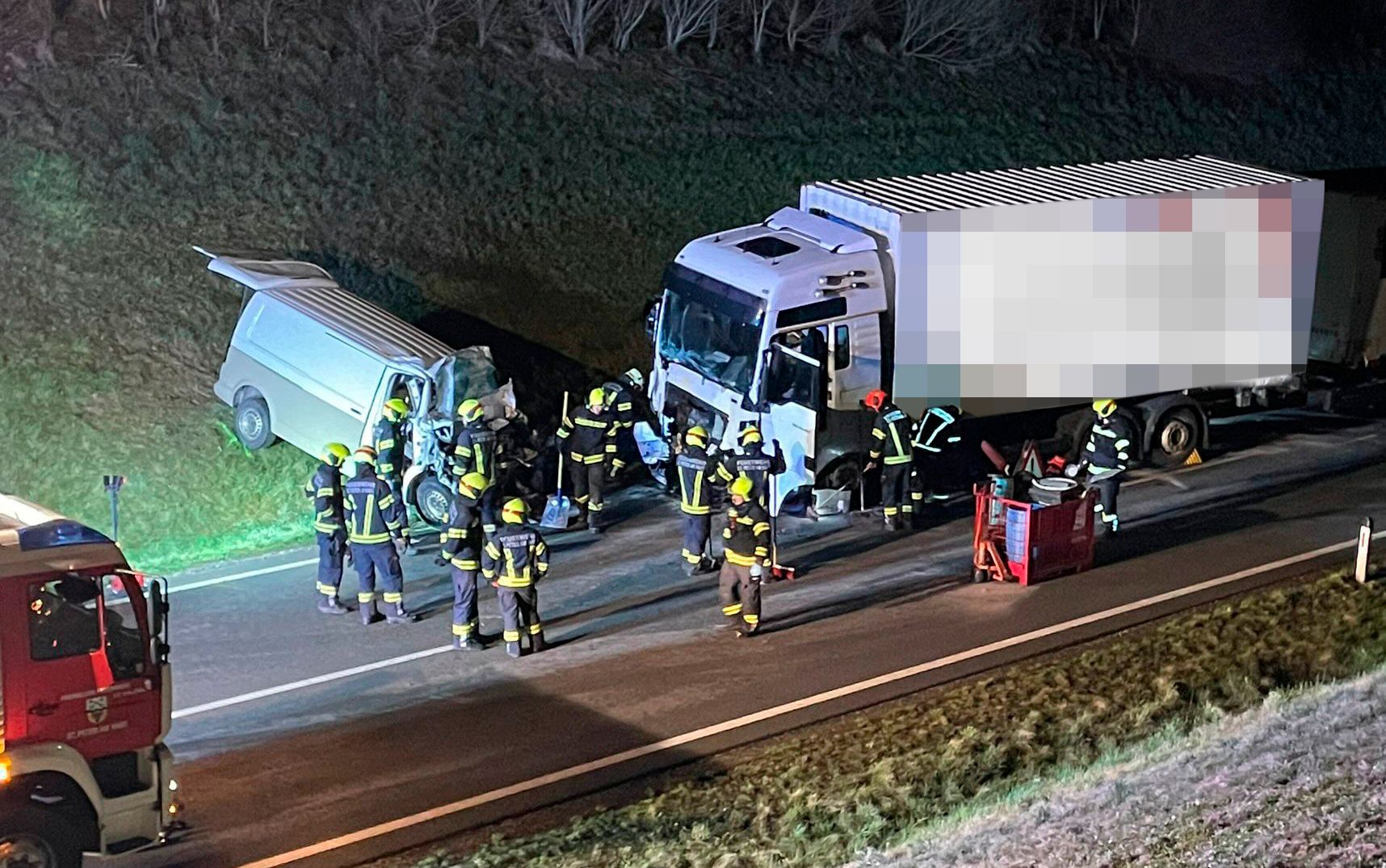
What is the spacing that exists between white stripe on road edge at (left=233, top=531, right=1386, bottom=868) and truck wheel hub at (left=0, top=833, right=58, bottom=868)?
1465mm

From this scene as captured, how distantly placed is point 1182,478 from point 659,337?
607 centimetres

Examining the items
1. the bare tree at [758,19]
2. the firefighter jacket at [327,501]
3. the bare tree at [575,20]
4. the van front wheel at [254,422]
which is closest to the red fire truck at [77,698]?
the firefighter jacket at [327,501]

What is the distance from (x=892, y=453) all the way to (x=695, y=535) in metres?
2.28

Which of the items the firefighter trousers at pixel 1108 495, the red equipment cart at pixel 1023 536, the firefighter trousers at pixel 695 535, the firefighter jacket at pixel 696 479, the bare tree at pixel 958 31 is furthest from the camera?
the bare tree at pixel 958 31

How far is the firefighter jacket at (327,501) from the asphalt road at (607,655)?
85 cm

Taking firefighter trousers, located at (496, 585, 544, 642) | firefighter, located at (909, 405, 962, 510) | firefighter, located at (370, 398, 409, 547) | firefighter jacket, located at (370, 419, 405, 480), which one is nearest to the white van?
firefighter, located at (370, 398, 409, 547)

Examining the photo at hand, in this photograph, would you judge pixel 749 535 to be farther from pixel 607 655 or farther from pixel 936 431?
pixel 936 431

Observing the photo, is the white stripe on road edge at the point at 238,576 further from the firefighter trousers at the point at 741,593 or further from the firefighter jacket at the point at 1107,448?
the firefighter jacket at the point at 1107,448

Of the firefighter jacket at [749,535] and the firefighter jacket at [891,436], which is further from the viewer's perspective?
the firefighter jacket at [891,436]

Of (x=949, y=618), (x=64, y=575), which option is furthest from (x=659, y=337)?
(x=64, y=575)

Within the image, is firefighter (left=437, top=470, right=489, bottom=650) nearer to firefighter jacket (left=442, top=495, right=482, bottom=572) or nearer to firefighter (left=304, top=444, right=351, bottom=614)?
firefighter jacket (left=442, top=495, right=482, bottom=572)

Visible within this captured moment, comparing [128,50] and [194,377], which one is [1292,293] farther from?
[128,50]

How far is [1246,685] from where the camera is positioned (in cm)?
1296

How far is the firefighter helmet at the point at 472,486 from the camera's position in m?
14.5
